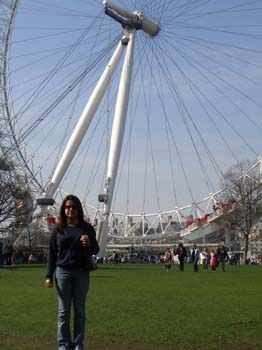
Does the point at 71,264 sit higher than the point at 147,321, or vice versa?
the point at 71,264

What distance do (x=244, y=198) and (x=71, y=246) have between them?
6905 cm

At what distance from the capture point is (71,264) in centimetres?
722

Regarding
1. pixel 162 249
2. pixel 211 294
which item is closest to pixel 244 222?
pixel 162 249

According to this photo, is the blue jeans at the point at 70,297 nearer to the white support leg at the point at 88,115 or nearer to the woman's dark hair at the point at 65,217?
the woman's dark hair at the point at 65,217

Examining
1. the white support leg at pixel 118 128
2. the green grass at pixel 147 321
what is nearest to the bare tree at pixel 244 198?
the white support leg at pixel 118 128

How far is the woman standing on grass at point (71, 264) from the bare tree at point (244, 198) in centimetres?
6801

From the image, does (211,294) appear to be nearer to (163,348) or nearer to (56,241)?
(163,348)

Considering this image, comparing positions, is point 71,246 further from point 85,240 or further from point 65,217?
point 65,217

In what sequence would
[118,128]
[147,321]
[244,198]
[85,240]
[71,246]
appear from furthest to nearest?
[244,198]
[118,128]
[147,321]
[71,246]
[85,240]

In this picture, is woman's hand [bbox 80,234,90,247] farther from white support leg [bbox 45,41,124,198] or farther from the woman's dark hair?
white support leg [bbox 45,41,124,198]

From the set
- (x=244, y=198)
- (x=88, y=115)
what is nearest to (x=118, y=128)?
(x=88, y=115)

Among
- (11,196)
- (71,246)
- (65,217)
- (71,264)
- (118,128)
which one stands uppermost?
(118,128)

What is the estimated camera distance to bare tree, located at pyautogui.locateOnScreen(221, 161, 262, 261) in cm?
7500

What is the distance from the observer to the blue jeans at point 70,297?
285 inches
